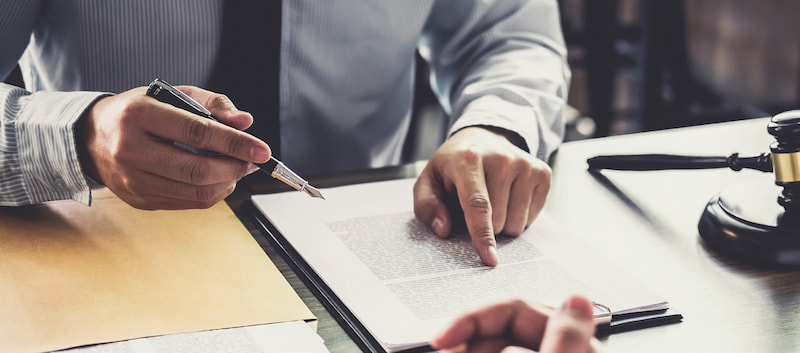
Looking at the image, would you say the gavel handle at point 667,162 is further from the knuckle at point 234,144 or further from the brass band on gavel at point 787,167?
the knuckle at point 234,144

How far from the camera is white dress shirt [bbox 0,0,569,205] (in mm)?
1021

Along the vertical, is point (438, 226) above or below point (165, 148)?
below

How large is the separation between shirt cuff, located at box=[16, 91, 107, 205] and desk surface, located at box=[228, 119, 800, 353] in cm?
17

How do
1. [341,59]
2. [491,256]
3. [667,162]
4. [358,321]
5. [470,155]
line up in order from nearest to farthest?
[358,321] < [491,256] < [470,155] < [667,162] < [341,59]

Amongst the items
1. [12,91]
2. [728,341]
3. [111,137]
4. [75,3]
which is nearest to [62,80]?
[75,3]

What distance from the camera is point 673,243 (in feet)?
2.58

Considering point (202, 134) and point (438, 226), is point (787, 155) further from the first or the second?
point (202, 134)

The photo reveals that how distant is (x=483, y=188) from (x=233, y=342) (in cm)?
34

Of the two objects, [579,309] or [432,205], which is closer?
[579,309]

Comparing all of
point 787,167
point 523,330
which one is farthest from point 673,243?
point 523,330

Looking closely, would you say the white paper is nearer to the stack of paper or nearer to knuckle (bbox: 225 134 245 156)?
the stack of paper

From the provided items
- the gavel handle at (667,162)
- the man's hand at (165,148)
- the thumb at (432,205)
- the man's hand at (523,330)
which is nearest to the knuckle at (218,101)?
the man's hand at (165,148)

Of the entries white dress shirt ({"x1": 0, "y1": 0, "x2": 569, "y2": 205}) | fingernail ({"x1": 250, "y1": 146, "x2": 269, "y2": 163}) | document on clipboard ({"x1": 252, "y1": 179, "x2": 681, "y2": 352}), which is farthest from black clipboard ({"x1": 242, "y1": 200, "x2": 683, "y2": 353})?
white dress shirt ({"x1": 0, "y1": 0, "x2": 569, "y2": 205})

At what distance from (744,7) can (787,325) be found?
2838 mm
